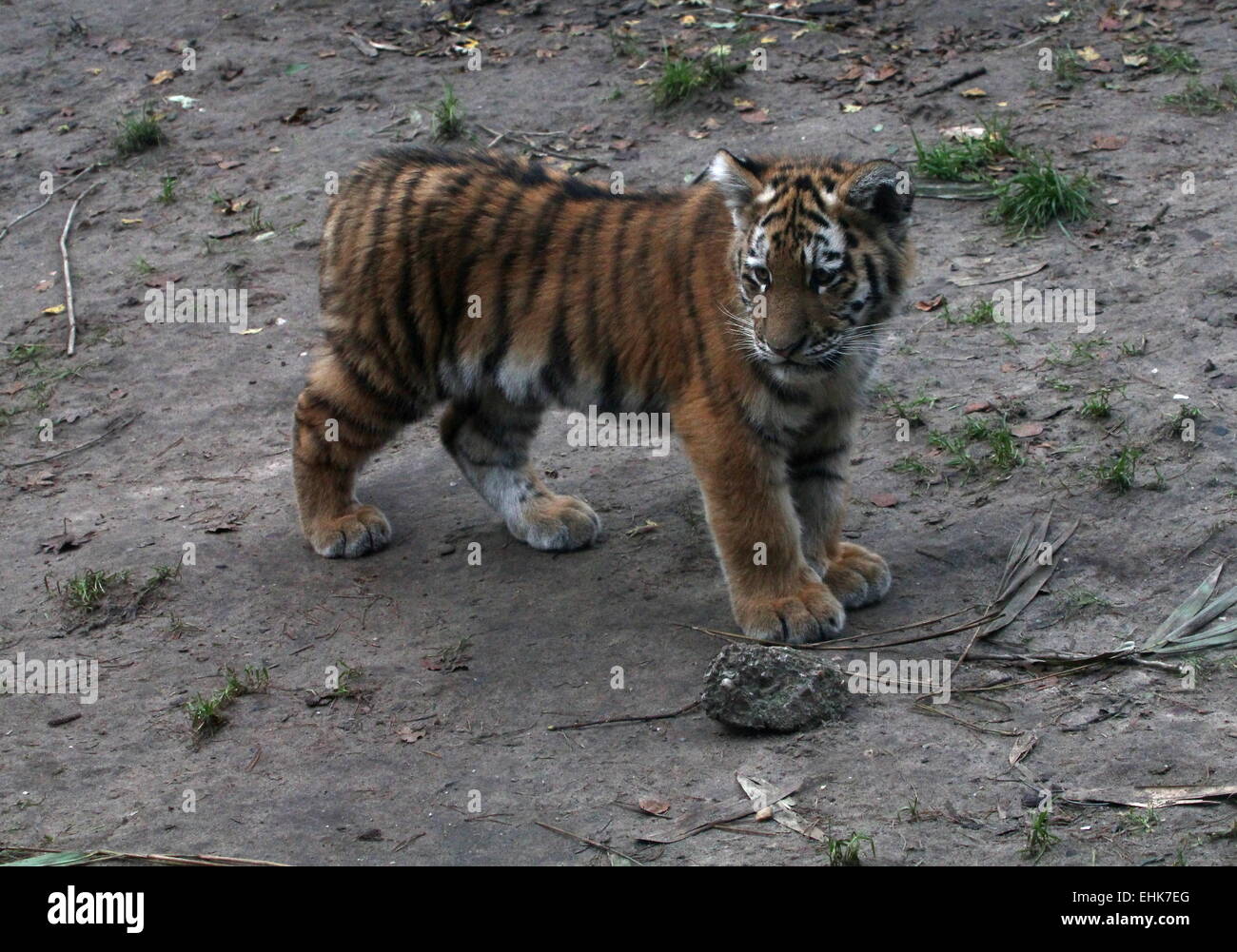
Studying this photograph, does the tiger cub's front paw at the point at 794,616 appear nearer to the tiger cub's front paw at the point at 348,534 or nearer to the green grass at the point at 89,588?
the tiger cub's front paw at the point at 348,534

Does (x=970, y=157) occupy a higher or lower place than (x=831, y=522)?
higher

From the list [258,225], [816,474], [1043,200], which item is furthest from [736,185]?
[258,225]

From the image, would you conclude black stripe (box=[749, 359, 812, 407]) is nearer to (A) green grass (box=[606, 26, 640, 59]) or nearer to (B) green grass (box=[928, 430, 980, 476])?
(B) green grass (box=[928, 430, 980, 476])

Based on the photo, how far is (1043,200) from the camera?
7707 millimetres

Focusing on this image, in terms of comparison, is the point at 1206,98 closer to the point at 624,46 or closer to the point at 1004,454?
the point at 1004,454

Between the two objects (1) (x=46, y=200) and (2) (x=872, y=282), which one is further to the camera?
(1) (x=46, y=200)

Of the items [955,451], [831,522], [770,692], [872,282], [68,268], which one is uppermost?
[872,282]

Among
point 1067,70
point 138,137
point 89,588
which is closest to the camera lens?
point 89,588

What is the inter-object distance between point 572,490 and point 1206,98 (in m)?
4.63

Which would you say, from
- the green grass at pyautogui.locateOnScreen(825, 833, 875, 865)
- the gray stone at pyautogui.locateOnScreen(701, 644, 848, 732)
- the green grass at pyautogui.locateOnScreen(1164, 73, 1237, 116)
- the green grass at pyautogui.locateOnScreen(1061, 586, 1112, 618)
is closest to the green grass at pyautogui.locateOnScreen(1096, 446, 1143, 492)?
the green grass at pyautogui.locateOnScreen(1061, 586, 1112, 618)

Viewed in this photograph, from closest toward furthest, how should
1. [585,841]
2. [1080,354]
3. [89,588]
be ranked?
[585,841] < [89,588] < [1080,354]

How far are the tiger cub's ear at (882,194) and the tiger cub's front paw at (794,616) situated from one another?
135 cm

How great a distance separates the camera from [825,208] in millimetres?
4945

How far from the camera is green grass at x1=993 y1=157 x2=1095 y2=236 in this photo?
302 inches
